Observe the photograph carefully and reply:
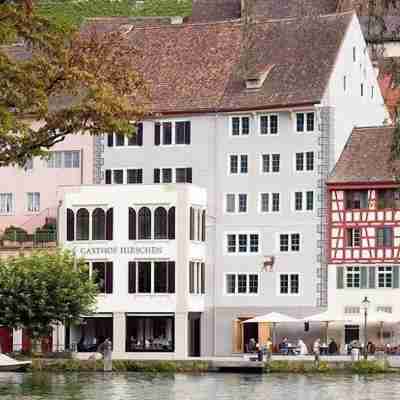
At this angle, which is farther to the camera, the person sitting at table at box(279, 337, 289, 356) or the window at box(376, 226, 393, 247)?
the window at box(376, 226, 393, 247)

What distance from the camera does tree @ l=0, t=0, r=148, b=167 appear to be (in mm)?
38875

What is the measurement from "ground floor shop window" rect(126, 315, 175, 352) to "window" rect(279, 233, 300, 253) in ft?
23.7

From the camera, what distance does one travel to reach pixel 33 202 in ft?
325

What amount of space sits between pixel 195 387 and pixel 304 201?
2600cm

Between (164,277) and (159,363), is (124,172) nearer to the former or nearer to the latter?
(164,277)

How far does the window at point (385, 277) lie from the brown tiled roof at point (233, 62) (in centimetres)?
983

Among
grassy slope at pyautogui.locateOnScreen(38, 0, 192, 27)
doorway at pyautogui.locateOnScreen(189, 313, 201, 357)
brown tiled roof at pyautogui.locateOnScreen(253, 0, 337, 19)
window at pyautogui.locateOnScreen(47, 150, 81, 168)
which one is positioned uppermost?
grassy slope at pyautogui.locateOnScreen(38, 0, 192, 27)

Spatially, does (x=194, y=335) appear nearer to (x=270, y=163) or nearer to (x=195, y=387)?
(x=270, y=163)

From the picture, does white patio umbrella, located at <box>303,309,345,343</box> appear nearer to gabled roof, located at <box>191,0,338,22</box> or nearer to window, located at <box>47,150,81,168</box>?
window, located at <box>47,150,81,168</box>

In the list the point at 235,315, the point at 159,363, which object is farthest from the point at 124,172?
the point at 159,363

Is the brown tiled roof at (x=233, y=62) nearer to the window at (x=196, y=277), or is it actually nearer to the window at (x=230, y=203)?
the window at (x=230, y=203)

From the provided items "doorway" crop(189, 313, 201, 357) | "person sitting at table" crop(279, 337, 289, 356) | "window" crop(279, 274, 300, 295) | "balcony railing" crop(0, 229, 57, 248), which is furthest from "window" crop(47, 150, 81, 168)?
"person sitting at table" crop(279, 337, 289, 356)

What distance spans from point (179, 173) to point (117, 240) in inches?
216

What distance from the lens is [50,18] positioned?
128 ft
